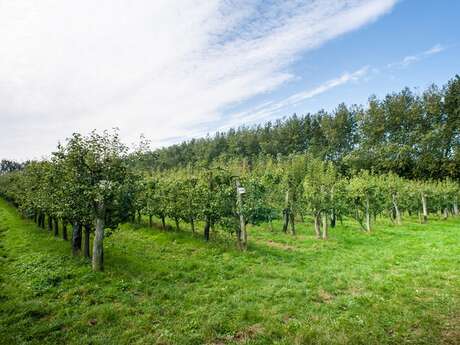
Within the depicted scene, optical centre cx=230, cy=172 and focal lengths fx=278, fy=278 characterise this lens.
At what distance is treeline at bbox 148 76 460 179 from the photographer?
66625 mm

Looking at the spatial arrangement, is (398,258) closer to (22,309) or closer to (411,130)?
(22,309)

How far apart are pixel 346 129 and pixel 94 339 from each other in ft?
303

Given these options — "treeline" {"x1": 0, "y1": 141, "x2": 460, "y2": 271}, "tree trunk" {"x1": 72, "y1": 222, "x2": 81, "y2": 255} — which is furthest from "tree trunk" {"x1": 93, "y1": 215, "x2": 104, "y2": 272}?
"tree trunk" {"x1": 72, "y1": 222, "x2": 81, "y2": 255}

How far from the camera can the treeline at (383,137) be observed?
66.6 metres

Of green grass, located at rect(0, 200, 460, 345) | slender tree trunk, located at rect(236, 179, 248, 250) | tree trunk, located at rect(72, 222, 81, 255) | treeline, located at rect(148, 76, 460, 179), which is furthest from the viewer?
treeline, located at rect(148, 76, 460, 179)

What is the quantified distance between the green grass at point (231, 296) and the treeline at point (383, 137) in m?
45.7

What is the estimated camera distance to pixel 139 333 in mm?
8242

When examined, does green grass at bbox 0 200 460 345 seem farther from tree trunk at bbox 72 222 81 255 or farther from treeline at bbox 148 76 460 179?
treeline at bbox 148 76 460 179

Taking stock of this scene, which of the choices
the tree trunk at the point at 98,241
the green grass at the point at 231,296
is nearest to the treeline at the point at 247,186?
the tree trunk at the point at 98,241

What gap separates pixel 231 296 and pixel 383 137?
270 ft

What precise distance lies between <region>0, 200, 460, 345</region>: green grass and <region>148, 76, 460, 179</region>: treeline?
45.7 metres

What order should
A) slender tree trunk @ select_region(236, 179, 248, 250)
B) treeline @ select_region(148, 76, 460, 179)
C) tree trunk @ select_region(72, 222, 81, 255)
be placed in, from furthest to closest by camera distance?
treeline @ select_region(148, 76, 460, 179) < slender tree trunk @ select_region(236, 179, 248, 250) < tree trunk @ select_region(72, 222, 81, 255)

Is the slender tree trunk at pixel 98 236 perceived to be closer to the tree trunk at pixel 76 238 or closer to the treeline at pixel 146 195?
the treeline at pixel 146 195

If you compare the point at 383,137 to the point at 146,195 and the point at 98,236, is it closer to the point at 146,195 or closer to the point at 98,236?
the point at 146,195
